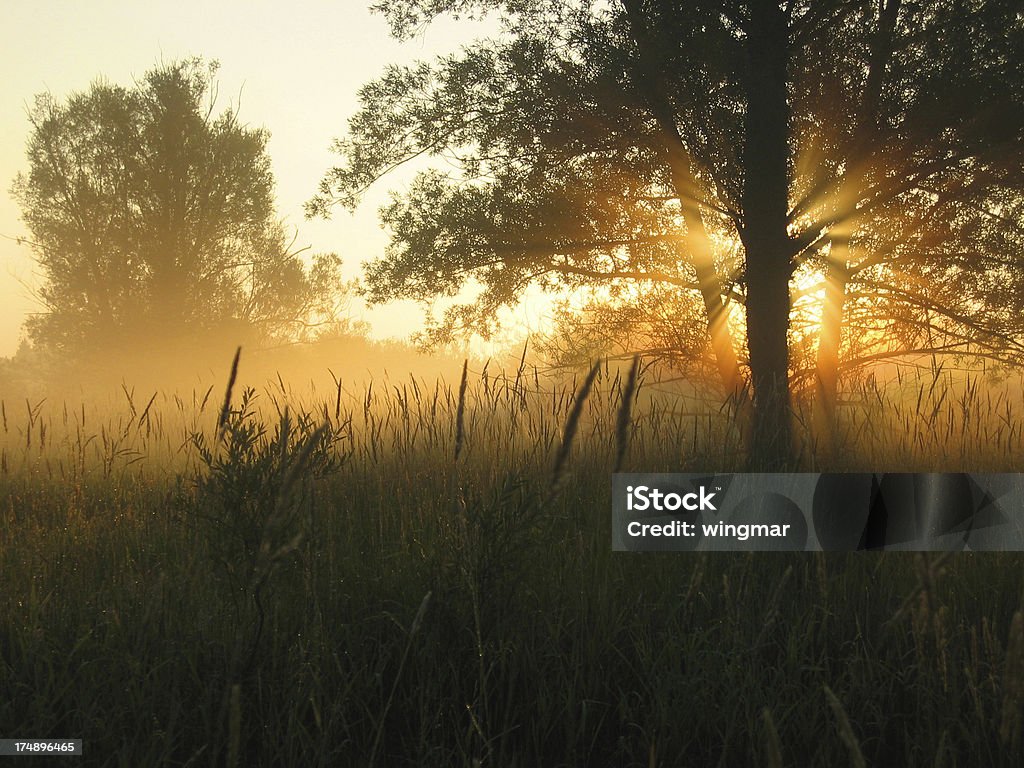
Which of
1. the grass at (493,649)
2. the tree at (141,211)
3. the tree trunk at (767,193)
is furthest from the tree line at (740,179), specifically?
the tree at (141,211)

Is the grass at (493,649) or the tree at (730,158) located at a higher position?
the tree at (730,158)

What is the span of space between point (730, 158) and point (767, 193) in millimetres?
699

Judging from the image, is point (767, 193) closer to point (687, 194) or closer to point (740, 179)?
point (740, 179)

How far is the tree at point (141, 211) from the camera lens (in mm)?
18891

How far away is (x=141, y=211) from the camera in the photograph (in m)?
19.0

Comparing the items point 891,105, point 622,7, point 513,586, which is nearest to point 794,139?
point 891,105

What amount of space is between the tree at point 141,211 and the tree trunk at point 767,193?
52.1 feet

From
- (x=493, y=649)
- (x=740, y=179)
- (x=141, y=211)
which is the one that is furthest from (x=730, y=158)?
(x=141, y=211)

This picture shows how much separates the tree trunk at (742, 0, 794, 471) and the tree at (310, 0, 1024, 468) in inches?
0.7

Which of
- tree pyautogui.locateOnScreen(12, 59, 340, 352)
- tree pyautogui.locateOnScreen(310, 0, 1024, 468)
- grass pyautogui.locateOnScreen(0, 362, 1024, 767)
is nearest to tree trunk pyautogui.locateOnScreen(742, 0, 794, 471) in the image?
tree pyautogui.locateOnScreen(310, 0, 1024, 468)

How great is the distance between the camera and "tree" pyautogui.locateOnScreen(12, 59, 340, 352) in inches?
744

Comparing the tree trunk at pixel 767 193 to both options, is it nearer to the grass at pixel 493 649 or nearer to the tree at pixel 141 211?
the grass at pixel 493 649

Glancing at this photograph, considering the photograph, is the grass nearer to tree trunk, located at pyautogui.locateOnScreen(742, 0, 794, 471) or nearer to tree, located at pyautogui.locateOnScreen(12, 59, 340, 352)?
tree trunk, located at pyautogui.locateOnScreen(742, 0, 794, 471)

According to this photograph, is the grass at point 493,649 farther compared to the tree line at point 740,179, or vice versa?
the tree line at point 740,179
